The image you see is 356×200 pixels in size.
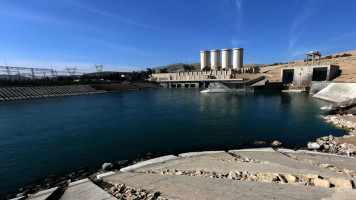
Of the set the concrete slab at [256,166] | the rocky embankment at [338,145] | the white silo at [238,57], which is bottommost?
the rocky embankment at [338,145]

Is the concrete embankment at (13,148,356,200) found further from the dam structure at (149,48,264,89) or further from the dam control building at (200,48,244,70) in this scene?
the dam control building at (200,48,244,70)

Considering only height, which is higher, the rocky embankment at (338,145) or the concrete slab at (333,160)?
the concrete slab at (333,160)

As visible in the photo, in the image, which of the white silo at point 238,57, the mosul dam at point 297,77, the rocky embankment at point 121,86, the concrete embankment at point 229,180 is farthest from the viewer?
the white silo at point 238,57

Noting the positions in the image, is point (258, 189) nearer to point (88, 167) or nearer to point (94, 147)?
point (88, 167)

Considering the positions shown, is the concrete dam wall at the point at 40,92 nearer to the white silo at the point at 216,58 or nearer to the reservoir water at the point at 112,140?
the reservoir water at the point at 112,140

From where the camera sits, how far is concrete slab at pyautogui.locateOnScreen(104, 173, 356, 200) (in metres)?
5.01

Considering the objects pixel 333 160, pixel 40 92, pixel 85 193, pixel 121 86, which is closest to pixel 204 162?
pixel 85 193

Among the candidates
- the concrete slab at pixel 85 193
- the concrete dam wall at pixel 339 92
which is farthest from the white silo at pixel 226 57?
the concrete slab at pixel 85 193

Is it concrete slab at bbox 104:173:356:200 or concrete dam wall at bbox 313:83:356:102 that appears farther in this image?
concrete dam wall at bbox 313:83:356:102

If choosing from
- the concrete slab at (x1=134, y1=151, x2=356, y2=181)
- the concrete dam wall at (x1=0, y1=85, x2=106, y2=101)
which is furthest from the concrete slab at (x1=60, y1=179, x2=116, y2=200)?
the concrete dam wall at (x1=0, y1=85, x2=106, y2=101)

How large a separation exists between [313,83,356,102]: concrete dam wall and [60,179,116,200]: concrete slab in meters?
39.5

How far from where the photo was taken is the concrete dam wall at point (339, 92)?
3080cm

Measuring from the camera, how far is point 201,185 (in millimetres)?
6195

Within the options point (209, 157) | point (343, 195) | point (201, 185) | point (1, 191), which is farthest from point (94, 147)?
point (343, 195)
